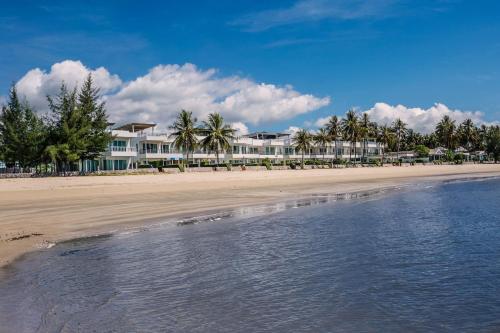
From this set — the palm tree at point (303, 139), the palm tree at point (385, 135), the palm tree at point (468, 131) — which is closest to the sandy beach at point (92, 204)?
the palm tree at point (303, 139)

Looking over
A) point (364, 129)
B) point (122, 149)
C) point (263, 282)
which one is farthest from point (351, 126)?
point (263, 282)

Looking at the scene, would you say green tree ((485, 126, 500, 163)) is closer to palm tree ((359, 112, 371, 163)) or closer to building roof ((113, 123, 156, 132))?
palm tree ((359, 112, 371, 163))

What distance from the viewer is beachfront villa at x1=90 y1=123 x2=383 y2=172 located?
6982 cm

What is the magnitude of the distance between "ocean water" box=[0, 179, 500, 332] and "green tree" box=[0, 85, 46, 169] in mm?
39707

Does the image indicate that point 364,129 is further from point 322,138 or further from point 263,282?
point 263,282

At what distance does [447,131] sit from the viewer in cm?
14500

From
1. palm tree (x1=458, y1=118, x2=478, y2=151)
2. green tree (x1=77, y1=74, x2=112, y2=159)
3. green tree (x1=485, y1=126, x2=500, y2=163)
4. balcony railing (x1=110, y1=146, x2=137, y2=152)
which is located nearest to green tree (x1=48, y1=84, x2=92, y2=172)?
green tree (x1=77, y1=74, x2=112, y2=159)

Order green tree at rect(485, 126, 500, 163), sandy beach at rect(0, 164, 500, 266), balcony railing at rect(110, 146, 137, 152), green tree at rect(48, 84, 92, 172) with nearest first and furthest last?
sandy beach at rect(0, 164, 500, 266)
green tree at rect(48, 84, 92, 172)
balcony railing at rect(110, 146, 137, 152)
green tree at rect(485, 126, 500, 163)

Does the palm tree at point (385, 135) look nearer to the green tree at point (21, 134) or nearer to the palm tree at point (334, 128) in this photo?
the palm tree at point (334, 128)

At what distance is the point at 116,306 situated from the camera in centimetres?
833

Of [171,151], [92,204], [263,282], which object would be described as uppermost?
[171,151]

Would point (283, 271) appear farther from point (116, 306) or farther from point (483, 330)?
point (483, 330)

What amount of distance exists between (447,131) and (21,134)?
12697 centimetres

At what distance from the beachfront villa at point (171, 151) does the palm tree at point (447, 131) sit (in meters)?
31.0
